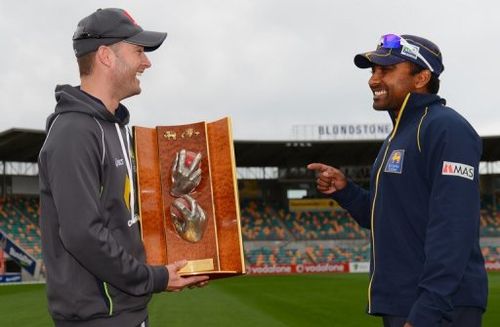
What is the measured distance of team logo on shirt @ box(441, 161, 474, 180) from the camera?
2803 mm

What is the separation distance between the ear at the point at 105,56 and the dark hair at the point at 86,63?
3cm

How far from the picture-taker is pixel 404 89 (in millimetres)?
3312

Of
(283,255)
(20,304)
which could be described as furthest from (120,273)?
Result: (283,255)

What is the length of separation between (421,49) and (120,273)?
197 centimetres

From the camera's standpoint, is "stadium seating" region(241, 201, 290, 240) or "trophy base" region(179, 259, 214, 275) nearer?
"trophy base" region(179, 259, 214, 275)

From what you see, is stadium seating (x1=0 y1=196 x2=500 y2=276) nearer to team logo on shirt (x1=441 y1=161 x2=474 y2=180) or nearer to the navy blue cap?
the navy blue cap

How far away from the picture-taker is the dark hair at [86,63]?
282cm

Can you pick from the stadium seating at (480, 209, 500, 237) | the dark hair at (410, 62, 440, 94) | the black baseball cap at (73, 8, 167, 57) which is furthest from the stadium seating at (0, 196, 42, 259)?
the dark hair at (410, 62, 440, 94)

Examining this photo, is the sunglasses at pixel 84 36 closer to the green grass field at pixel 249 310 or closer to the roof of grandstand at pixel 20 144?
the green grass field at pixel 249 310

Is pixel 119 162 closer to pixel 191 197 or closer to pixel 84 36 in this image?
pixel 191 197

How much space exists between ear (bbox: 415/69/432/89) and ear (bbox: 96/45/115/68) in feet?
5.39

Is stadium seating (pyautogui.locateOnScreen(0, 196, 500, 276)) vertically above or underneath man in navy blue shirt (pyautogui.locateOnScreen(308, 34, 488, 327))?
underneath

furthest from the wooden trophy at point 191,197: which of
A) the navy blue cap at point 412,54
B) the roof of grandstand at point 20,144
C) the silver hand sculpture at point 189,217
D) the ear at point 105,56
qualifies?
the roof of grandstand at point 20,144

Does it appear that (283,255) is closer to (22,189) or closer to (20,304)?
(22,189)
